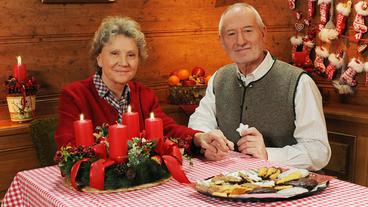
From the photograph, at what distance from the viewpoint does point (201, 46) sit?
4.26 meters

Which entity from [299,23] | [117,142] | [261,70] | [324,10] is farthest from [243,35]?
[299,23]

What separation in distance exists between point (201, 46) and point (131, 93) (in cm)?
178

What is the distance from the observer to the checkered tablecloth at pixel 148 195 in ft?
5.07

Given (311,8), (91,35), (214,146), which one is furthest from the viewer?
(311,8)

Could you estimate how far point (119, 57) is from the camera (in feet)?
7.91

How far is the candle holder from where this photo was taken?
3180 millimetres

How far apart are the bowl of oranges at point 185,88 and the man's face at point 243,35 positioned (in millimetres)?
1161

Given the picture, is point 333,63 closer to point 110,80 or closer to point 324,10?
point 324,10

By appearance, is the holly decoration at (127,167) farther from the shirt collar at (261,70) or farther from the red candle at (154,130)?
the shirt collar at (261,70)

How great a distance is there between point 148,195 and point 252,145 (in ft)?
2.31

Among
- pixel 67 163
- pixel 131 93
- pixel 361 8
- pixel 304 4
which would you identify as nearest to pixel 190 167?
pixel 67 163

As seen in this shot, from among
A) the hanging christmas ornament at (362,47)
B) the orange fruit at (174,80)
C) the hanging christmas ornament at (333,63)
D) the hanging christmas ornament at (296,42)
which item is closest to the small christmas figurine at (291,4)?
the hanging christmas ornament at (296,42)

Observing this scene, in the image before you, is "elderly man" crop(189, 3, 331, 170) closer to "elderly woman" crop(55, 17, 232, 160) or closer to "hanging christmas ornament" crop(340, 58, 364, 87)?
"elderly woman" crop(55, 17, 232, 160)

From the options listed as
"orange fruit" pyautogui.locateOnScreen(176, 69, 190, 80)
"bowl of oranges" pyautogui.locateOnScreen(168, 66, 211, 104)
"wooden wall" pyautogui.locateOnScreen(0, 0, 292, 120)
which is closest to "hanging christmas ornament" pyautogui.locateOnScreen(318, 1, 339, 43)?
"wooden wall" pyautogui.locateOnScreen(0, 0, 292, 120)
